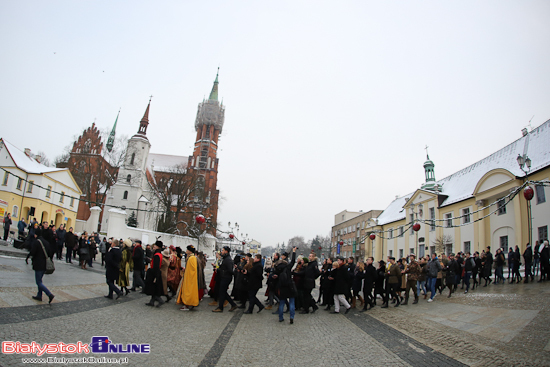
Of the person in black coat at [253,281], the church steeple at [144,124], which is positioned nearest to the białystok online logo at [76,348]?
the person in black coat at [253,281]

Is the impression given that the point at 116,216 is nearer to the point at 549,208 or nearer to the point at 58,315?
the point at 58,315

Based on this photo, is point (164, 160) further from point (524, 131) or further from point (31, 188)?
point (524, 131)

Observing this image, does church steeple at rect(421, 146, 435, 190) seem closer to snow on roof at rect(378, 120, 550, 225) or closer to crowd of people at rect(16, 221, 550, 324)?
snow on roof at rect(378, 120, 550, 225)

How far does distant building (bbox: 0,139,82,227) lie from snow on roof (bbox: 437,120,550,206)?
36242 millimetres

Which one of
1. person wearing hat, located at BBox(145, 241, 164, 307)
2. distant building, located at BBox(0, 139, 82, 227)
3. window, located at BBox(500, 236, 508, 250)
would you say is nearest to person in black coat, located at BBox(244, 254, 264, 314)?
person wearing hat, located at BBox(145, 241, 164, 307)

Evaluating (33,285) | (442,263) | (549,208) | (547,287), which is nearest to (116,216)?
(33,285)

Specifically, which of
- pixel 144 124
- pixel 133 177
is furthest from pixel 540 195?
pixel 144 124

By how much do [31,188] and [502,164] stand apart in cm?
4631

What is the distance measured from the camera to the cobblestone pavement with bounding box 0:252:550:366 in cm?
506

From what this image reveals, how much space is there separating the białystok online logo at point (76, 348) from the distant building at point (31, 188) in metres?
30.0

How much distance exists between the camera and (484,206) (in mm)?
24641

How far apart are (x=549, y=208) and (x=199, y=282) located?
19.7 metres

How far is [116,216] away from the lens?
28781 millimetres

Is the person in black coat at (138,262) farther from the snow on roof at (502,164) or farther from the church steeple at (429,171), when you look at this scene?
the church steeple at (429,171)
